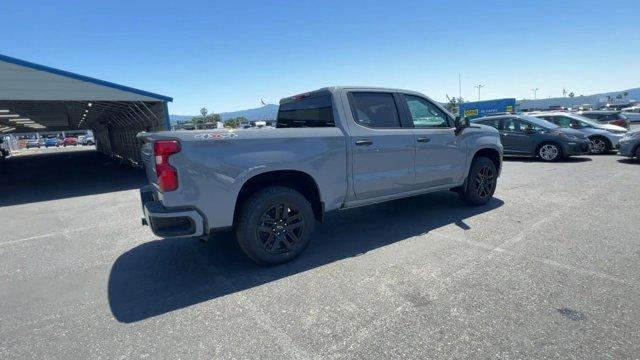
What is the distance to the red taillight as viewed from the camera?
315 centimetres

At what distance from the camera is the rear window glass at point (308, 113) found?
4.31m

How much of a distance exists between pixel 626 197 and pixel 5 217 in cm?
1261

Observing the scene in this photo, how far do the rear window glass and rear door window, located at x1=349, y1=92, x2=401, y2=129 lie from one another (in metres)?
0.33

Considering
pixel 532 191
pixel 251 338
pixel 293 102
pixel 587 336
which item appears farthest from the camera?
pixel 532 191

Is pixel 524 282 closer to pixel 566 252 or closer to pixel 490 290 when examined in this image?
pixel 490 290

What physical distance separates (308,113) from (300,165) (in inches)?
49.0

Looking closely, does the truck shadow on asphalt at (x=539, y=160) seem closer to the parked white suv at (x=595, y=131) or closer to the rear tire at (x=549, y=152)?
the rear tire at (x=549, y=152)

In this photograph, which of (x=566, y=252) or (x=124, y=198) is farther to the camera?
(x=124, y=198)

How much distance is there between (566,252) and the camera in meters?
3.83

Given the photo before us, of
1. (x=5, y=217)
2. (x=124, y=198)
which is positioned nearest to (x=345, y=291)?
(x=124, y=198)

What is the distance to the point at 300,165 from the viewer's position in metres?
3.75

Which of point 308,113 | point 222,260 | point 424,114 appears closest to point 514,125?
point 424,114

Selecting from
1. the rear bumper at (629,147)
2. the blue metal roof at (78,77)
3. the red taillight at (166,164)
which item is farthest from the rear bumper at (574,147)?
the blue metal roof at (78,77)

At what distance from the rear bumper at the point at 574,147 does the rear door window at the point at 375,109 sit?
913cm
